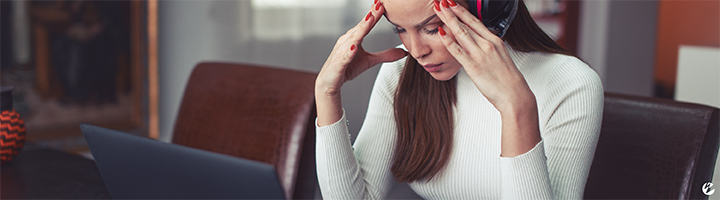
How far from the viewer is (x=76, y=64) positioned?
2.17 m

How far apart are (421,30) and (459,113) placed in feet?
0.79

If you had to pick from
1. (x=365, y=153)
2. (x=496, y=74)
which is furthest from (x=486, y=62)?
(x=365, y=153)

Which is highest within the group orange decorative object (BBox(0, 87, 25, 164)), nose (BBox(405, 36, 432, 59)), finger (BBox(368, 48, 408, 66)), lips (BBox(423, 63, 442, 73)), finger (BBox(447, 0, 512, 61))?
finger (BBox(447, 0, 512, 61))

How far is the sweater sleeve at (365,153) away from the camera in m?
0.93

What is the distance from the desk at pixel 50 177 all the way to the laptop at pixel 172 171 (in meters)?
0.21

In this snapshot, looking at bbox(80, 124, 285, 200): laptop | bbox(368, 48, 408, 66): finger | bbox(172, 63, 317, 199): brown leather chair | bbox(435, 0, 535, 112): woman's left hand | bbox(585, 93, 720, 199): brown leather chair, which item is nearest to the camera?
bbox(80, 124, 285, 200): laptop

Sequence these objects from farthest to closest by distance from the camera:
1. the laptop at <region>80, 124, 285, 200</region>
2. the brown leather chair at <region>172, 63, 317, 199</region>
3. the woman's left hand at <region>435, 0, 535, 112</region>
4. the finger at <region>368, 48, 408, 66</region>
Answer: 1. the brown leather chair at <region>172, 63, 317, 199</region>
2. the finger at <region>368, 48, 408, 66</region>
3. the woman's left hand at <region>435, 0, 535, 112</region>
4. the laptop at <region>80, 124, 285, 200</region>

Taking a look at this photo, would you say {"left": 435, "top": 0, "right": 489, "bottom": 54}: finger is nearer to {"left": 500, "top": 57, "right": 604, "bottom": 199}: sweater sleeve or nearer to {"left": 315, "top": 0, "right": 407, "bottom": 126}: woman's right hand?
{"left": 315, "top": 0, "right": 407, "bottom": 126}: woman's right hand

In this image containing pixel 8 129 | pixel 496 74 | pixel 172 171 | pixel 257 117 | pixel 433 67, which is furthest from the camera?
pixel 257 117

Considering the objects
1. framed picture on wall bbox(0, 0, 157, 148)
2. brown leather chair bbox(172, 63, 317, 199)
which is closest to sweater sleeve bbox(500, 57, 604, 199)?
brown leather chair bbox(172, 63, 317, 199)

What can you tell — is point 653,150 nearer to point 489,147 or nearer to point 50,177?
point 489,147

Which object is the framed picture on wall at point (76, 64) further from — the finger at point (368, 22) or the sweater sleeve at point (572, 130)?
the sweater sleeve at point (572, 130)

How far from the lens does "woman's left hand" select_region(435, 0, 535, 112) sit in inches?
29.8

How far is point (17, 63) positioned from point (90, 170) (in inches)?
51.6
